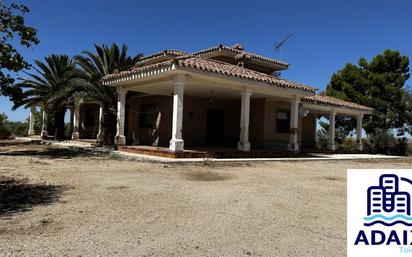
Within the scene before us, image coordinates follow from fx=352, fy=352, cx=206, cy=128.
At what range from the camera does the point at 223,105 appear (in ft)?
68.2

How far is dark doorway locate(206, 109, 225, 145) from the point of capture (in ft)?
66.4

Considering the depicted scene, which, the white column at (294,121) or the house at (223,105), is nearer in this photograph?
the house at (223,105)

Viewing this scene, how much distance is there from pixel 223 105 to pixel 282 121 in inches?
140

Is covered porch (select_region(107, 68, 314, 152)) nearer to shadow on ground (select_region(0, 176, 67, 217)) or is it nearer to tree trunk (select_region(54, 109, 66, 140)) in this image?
tree trunk (select_region(54, 109, 66, 140))

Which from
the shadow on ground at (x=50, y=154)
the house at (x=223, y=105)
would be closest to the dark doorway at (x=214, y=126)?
the house at (x=223, y=105)

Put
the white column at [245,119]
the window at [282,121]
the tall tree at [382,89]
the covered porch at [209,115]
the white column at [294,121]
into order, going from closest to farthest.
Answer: the white column at [245,119]
the covered porch at [209,115]
the white column at [294,121]
the window at [282,121]
the tall tree at [382,89]

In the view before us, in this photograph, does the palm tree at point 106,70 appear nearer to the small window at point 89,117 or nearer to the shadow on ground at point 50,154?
the shadow on ground at point 50,154

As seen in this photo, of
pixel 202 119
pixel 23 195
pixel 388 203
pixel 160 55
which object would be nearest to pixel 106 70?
pixel 160 55

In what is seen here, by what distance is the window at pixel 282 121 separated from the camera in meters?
20.2

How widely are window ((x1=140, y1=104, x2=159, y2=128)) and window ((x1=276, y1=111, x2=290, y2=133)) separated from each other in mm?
6883

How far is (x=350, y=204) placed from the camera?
3707 millimetres

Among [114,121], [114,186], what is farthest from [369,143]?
[114,186]

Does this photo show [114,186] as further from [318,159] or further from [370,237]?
[318,159]

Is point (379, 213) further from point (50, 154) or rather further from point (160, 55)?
point (160, 55)
